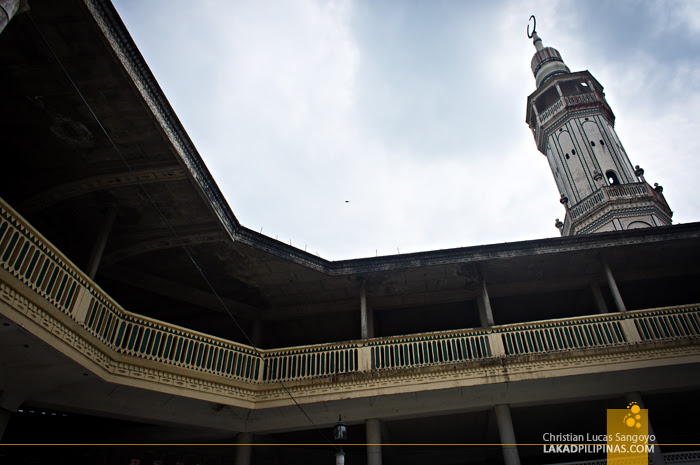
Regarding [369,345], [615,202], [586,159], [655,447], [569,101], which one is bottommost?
[655,447]

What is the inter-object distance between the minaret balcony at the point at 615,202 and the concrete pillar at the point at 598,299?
9810 millimetres

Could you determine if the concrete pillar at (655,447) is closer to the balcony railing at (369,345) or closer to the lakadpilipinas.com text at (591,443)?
the lakadpilipinas.com text at (591,443)

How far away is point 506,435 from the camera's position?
34.0 feet

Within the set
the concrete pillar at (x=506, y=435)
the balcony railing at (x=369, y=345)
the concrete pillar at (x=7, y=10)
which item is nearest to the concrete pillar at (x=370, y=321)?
the balcony railing at (x=369, y=345)

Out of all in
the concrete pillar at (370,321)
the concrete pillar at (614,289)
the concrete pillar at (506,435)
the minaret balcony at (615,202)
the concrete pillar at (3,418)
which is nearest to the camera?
the concrete pillar at (3,418)

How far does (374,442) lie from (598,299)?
7260mm

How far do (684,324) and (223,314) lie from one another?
11880 millimetres

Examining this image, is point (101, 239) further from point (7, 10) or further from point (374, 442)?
point (374, 442)

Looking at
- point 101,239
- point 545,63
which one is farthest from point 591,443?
point 545,63

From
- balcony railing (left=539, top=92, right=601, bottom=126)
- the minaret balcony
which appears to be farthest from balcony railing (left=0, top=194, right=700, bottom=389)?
balcony railing (left=539, top=92, right=601, bottom=126)

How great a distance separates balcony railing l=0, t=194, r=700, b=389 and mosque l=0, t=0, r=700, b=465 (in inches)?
2.1

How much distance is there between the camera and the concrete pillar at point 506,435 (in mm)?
10013

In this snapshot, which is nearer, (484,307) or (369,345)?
(369,345)

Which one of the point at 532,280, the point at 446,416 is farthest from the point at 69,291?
the point at 532,280
